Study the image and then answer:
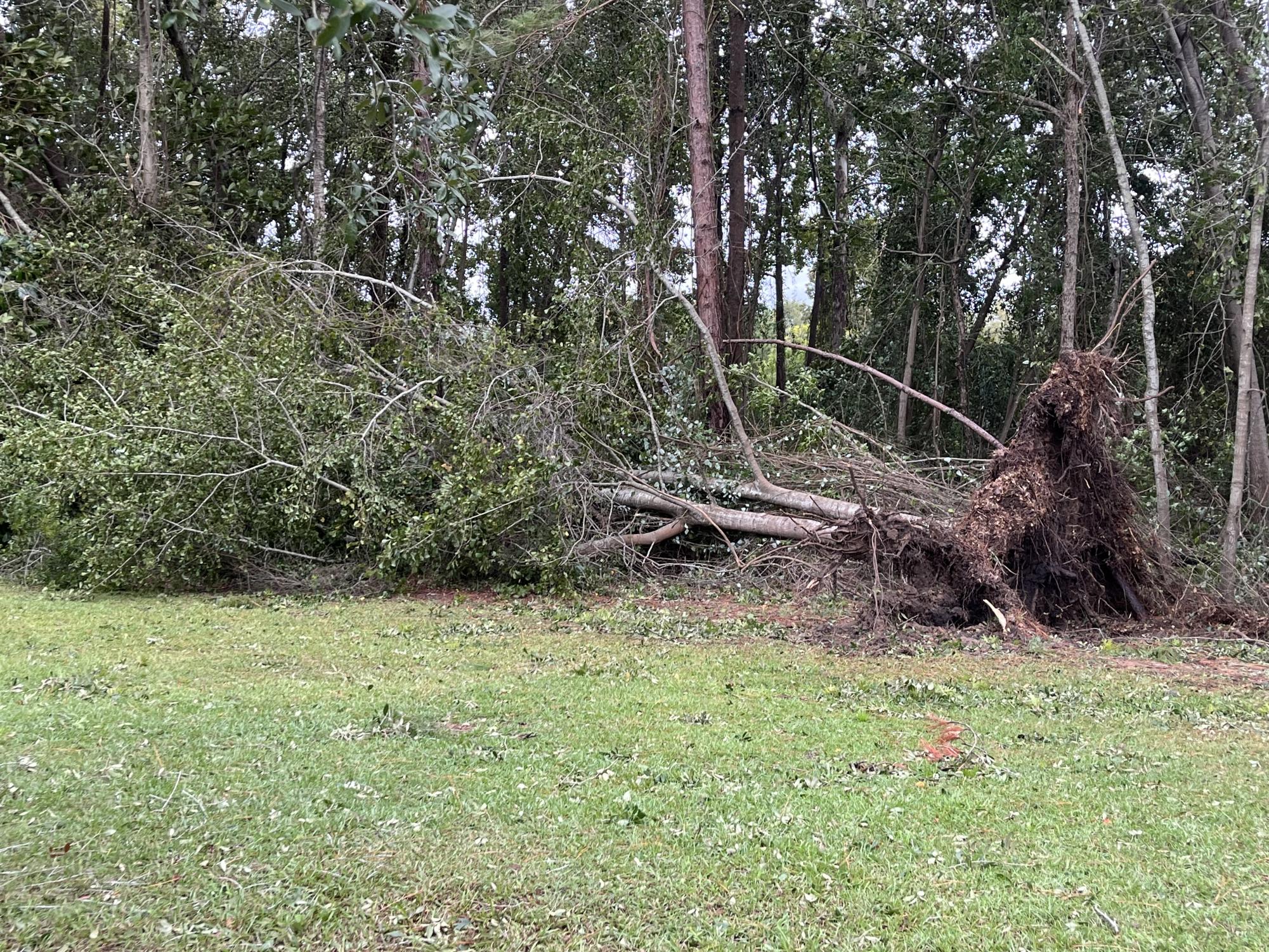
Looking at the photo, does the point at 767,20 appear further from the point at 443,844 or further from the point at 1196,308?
the point at 443,844

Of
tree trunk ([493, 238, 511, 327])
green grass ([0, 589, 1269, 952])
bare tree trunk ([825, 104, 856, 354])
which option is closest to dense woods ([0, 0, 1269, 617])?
bare tree trunk ([825, 104, 856, 354])

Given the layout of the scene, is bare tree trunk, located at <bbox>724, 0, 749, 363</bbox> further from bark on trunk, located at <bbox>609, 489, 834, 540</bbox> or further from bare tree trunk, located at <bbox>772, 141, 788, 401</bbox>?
bark on trunk, located at <bbox>609, 489, 834, 540</bbox>

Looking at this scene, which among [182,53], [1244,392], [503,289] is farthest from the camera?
[503,289]

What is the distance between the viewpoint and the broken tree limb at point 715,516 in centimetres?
1010

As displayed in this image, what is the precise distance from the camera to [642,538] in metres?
10.6

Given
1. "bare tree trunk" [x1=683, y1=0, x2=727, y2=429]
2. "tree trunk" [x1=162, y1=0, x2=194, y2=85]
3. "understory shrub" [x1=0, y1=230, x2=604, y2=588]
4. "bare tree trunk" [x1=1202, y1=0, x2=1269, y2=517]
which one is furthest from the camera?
"tree trunk" [x1=162, y1=0, x2=194, y2=85]

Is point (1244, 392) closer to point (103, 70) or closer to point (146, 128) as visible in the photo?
point (146, 128)

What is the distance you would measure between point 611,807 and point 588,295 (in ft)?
28.4

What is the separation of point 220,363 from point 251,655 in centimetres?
424

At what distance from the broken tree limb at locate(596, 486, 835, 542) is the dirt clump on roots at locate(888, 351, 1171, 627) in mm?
2009

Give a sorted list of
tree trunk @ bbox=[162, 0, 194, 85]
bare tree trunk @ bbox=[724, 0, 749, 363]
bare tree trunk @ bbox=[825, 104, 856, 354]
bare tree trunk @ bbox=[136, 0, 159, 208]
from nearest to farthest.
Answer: bare tree trunk @ bbox=[136, 0, 159, 208], tree trunk @ bbox=[162, 0, 194, 85], bare tree trunk @ bbox=[724, 0, 749, 363], bare tree trunk @ bbox=[825, 104, 856, 354]

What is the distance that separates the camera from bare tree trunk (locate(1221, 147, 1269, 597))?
8805mm

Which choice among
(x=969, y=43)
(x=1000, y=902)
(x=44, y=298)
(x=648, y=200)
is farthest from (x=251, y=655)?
(x=969, y=43)

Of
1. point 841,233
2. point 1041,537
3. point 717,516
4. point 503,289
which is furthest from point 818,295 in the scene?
point 1041,537
